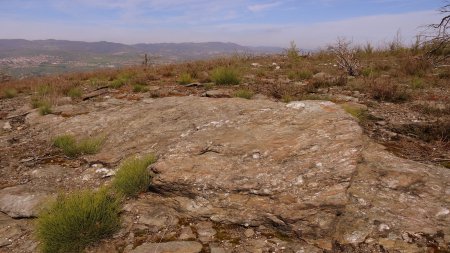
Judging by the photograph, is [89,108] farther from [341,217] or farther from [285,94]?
[341,217]

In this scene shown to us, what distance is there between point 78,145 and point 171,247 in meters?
3.29

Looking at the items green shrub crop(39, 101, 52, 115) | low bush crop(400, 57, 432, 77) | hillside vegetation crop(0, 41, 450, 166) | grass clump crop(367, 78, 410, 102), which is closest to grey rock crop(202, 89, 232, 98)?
hillside vegetation crop(0, 41, 450, 166)

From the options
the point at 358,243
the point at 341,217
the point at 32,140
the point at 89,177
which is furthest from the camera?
the point at 32,140

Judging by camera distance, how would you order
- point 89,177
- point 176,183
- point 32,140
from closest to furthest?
point 176,183, point 89,177, point 32,140

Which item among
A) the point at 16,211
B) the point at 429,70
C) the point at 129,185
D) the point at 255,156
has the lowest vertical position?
the point at 16,211

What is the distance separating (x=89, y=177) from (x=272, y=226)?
2.91 metres

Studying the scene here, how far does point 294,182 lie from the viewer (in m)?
3.77

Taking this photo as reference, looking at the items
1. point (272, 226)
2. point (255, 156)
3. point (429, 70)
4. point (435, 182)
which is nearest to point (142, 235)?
point (272, 226)

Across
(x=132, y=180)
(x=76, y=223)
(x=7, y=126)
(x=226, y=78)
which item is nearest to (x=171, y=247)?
(x=76, y=223)

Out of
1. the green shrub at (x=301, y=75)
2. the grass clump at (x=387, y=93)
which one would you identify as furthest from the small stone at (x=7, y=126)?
the grass clump at (x=387, y=93)

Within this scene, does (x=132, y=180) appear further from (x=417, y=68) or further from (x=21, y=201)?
(x=417, y=68)

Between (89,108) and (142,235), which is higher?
(89,108)

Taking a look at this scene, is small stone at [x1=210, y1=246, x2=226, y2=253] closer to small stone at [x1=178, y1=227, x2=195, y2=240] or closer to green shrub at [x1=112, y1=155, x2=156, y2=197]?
small stone at [x1=178, y1=227, x2=195, y2=240]

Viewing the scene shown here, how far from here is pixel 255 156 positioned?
14.2 ft
